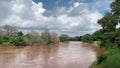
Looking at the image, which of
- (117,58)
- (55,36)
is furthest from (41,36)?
(117,58)

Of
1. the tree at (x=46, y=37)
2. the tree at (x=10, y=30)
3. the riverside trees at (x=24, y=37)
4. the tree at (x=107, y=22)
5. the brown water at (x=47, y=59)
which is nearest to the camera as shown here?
the brown water at (x=47, y=59)

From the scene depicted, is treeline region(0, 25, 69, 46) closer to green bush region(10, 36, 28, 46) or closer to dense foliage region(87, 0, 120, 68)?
green bush region(10, 36, 28, 46)

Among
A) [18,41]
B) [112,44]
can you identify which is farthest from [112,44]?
[18,41]

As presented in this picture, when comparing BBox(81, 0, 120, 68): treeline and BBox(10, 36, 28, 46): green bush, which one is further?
BBox(10, 36, 28, 46): green bush

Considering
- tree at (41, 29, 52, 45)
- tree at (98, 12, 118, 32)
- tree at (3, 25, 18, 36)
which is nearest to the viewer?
tree at (98, 12, 118, 32)

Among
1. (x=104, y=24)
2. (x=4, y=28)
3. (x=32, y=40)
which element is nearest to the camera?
(x=104, y=24)

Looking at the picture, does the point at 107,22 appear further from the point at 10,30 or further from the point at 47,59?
the point at 10,30

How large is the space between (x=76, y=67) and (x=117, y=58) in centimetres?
832

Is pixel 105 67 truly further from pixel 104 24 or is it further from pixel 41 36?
pixel 41 36

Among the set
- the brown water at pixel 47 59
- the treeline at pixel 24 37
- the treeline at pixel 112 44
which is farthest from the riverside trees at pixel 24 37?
the treeline at pixel 112 44

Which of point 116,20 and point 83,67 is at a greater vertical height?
point 116,20

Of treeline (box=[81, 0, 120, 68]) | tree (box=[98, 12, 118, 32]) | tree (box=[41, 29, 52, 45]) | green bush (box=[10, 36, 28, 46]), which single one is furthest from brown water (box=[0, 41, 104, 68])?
tree (box=[41, 29, 52, 45])

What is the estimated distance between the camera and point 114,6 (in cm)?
2570

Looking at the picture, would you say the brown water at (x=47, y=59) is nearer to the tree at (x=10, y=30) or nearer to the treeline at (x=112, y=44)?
the treeline at (x=112, y=44)
